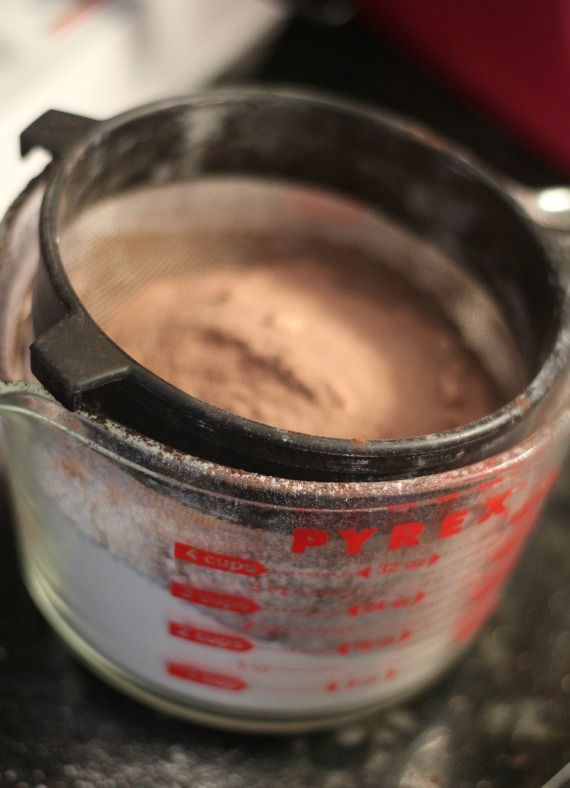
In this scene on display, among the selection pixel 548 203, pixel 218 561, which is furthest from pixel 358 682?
pixel 548 203

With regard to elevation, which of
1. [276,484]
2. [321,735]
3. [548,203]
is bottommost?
[321,735]

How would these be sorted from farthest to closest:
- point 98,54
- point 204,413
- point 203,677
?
point 98,54, point 203,677, point 204,413

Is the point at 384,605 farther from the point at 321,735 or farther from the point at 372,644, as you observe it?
the point at 321,735

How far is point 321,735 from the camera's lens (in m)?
0.57

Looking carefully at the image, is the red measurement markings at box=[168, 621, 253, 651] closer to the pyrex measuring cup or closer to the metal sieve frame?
the pyrex measuring cup

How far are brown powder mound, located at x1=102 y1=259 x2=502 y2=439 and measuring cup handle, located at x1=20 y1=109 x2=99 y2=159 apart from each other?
4.9 inches

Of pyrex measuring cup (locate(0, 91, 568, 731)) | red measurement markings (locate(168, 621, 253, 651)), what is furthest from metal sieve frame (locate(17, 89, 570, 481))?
red measurement markings (locate(168, 621, 253, 651))

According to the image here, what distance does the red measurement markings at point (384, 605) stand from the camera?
1.56 ft

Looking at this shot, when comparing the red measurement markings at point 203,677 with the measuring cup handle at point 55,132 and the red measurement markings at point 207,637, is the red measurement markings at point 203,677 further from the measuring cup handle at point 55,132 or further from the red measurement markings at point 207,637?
the measuring cup handle at point 55,132

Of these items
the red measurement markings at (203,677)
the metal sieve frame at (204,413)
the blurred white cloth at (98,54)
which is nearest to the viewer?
the metal sieve frame at (204,413)

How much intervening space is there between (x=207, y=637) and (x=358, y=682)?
0.35 feet

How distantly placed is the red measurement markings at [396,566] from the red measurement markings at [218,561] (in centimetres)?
5

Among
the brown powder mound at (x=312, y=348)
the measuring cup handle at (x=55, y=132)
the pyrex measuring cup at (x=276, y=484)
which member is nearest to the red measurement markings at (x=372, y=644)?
the pyrex measuring cup at (x=276, y=484)

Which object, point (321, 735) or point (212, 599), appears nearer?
point (212, 599)
